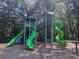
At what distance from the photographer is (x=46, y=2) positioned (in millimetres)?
15711

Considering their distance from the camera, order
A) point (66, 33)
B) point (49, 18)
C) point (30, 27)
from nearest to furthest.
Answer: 1. point (49, 18)
2. point (30, 27)
3. point (66, 33)

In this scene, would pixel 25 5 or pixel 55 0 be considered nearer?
pixel 55 0

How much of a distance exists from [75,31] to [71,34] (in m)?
0.63

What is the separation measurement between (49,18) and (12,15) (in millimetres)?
7308

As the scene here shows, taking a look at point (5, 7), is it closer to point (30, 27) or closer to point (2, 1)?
point (2, 1)

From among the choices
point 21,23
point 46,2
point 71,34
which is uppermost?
point 46,2

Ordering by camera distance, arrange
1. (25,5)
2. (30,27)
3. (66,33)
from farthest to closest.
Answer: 1. (66,33)
2. (25,5)
3. (30,27)

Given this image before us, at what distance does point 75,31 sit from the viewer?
22.2 m

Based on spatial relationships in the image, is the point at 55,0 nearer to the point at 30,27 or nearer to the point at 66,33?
the point at 30,27

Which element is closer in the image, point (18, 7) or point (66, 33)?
point (18, 7)

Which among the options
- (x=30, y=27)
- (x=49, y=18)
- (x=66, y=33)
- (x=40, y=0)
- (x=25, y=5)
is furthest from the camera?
(x=66, y=33)

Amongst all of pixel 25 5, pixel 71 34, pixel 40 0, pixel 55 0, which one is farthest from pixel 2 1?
pixel 71 34

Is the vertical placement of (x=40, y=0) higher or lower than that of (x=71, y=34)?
higher

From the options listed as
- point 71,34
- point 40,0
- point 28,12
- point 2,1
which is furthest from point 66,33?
point 2,1
